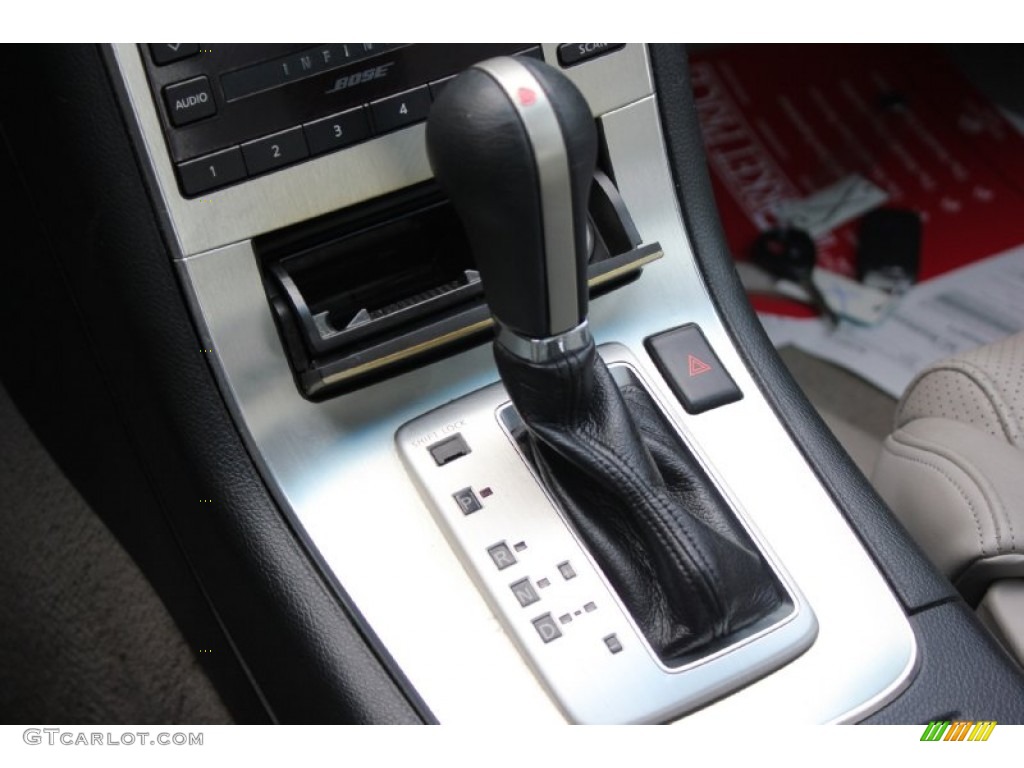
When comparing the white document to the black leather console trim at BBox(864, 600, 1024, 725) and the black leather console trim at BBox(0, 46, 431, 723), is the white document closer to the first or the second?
the black leather console trim at BBox(864, 600, 1024, 725)

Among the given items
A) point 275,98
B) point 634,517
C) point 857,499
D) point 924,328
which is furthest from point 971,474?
point 924,328

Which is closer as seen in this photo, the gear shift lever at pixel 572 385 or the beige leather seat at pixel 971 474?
the gear shift lever at pixel 572 385

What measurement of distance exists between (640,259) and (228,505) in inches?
10.0

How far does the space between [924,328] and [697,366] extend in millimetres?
645

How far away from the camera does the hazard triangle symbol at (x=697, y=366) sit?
65 centimetres

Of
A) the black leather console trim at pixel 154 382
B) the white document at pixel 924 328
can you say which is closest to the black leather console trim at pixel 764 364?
the black leather console trim at pixel 154 382

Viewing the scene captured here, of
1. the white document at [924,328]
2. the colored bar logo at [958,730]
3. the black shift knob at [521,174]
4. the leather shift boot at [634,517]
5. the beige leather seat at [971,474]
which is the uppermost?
the black shift knob at [521,174]

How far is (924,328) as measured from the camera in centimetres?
121

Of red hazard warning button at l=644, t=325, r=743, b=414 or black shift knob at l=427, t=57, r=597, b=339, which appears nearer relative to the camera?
black shift knob at l=427, t=57, r=597, b=339

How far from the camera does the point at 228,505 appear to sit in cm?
61

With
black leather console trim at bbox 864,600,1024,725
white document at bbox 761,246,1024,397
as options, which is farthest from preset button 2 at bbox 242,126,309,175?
white document at bbox 761,246,1024,397

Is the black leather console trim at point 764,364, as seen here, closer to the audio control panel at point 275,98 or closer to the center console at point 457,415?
the center console at point 457,415

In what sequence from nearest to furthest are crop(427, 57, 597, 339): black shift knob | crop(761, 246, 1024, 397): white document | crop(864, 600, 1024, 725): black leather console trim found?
crop(427, 57, 597, 339): black shift knob < crop(864, 600, 1024, 725): black leather console trim < crop(761, 246, 1024, 397): white document

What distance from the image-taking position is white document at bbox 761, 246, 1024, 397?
1182 mm
